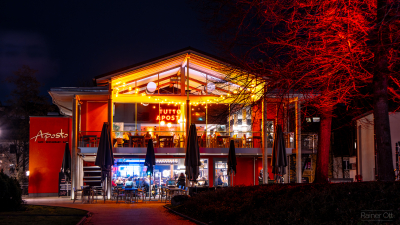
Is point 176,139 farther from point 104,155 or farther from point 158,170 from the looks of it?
point 104,155

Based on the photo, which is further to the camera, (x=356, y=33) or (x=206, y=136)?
Answer: (x=206, y=136)

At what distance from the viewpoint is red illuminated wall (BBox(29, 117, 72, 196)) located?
894 inches

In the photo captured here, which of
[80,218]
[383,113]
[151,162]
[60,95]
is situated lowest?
[80,218]

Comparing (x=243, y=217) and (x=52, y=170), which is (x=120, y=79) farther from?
(x=243, y=217)

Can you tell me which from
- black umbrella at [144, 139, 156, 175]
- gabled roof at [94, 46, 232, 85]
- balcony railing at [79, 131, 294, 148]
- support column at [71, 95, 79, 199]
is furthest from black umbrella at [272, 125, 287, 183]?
support column at [71, 95, 79, 199]

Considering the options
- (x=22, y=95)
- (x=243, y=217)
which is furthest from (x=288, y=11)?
(x=22, y=95)

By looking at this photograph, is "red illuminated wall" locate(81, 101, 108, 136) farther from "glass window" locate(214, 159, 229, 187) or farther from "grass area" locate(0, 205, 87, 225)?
"grass area" locate(0, 205, 87, 225)

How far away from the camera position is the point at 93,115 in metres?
22.1

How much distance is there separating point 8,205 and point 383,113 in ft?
34.3

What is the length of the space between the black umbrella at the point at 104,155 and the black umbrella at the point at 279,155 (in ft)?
22.4

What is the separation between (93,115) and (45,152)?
3.77 meters

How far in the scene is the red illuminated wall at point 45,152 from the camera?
22.7 m

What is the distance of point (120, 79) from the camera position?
1950 centimetres

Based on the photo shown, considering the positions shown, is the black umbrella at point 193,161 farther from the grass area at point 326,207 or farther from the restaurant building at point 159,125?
the grass area at point 326,207
